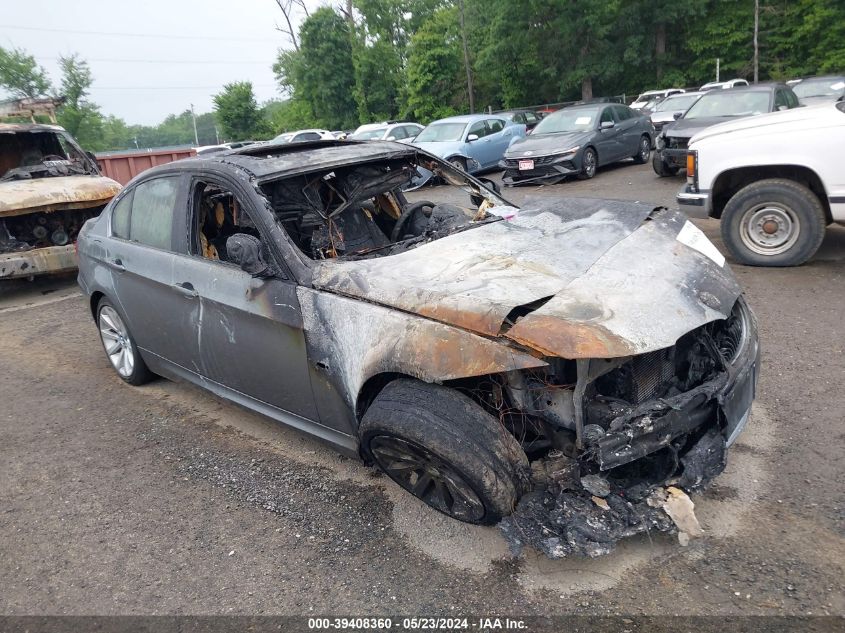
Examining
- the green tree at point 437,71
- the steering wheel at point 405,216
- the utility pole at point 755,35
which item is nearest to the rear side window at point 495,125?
the steering wheel at point 405,216

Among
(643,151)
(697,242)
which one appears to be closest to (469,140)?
(643,151)

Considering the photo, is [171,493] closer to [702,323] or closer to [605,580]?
[605,580]

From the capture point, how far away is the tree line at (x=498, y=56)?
33781mm

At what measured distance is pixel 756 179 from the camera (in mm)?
6340

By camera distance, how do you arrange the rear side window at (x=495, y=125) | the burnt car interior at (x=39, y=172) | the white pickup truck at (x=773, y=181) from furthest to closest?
the rear side window at (x=495, y=125)
the burnt car interior at (x=39, y=172)
the white pickup truck at (x=773, y=181)

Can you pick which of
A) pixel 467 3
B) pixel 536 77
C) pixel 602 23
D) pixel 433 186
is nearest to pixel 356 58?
pixel 467 3

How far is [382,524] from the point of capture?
305cm

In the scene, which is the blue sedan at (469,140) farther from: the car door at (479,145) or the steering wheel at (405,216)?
the steering wheel at (405,216)

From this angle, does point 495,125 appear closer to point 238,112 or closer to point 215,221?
point 215,221

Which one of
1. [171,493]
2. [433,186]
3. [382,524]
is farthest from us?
[433,186]

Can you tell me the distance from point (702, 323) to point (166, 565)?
2610 mm

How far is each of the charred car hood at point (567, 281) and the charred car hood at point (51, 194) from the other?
5828mm

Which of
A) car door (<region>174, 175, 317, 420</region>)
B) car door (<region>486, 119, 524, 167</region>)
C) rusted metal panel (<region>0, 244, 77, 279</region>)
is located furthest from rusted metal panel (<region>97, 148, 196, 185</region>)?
car door (<region>174, 175, 317, 420</region>)

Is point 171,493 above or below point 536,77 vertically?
below
